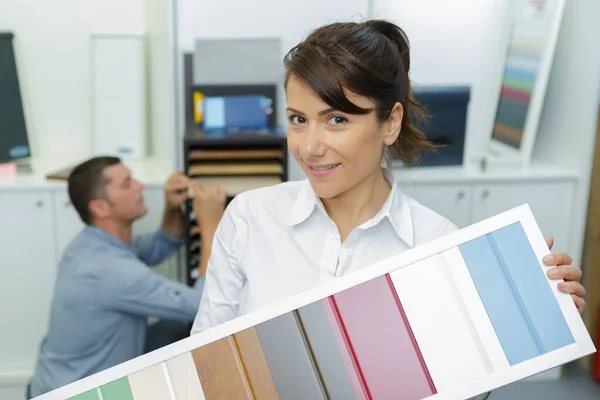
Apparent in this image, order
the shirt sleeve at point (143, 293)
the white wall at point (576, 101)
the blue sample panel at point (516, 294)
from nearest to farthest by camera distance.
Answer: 1. the blue sample panel at point (516, 294)
2. the shirt sleeve at point (143, 293)
3. the white wall at point (576, 101)

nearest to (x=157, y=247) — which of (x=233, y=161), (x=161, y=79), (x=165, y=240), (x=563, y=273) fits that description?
(x=165, y=240)

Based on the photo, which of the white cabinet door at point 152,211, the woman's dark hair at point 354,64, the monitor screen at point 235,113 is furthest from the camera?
the white cabinet door at point 152,211

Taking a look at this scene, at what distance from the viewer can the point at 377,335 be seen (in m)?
1.07

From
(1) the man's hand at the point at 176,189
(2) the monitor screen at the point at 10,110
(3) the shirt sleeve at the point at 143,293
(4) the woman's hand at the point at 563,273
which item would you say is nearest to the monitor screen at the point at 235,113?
(1) the man's hand at the point at 176,189

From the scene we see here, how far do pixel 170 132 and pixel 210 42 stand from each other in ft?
1.29

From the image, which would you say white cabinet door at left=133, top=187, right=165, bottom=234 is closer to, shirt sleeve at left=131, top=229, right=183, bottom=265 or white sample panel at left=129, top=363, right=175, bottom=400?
shirt sleeve at left=131, top=229, right=183, bottom=265

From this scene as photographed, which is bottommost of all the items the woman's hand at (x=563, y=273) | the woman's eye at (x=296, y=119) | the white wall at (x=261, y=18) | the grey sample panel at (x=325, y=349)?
the grey sample panel at (x=325, y=349)

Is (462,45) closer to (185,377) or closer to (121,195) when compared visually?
(121,195)

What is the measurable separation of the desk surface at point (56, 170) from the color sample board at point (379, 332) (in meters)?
1.42

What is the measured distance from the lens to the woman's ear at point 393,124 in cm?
125

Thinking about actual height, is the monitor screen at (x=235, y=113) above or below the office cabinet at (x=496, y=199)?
above

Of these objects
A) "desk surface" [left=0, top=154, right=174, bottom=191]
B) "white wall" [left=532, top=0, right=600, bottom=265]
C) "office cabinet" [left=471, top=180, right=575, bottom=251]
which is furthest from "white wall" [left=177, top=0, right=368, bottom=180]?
"white wall" [left=532, top=0, right=600, bottom=265]

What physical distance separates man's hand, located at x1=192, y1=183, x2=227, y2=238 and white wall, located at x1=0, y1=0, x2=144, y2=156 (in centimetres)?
90

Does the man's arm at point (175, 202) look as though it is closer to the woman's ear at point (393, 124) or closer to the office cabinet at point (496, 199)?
the office cabinet at point (496, 199)
